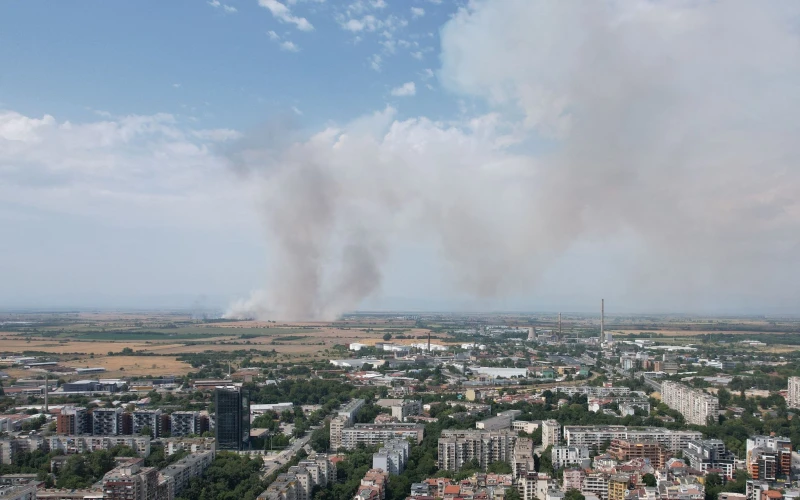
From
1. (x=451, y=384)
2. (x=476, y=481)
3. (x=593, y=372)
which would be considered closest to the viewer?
(x=476, y=481)

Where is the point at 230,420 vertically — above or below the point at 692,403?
above

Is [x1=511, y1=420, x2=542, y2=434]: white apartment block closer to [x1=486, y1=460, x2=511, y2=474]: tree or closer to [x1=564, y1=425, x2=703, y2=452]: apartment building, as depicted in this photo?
[x1=564, y1=425, x2=703, y2=452]: apartment building

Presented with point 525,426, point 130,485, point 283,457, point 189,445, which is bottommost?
point 283,457

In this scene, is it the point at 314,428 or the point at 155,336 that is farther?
the point at 155,336

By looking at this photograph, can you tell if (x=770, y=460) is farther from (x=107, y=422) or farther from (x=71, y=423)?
(x=71, y=423)

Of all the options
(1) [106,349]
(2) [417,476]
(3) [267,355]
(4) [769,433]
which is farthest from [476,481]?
(1) [106,349]

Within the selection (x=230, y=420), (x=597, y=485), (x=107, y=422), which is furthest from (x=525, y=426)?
(x=107, y=422)

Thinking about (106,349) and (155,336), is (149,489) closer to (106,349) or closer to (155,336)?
(106,349)

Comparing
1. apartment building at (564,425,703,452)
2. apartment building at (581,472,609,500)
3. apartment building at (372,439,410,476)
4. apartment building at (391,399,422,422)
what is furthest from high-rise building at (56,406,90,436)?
apartment building at (581,472,609,500)
